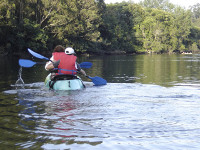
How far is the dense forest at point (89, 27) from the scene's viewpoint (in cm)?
3466

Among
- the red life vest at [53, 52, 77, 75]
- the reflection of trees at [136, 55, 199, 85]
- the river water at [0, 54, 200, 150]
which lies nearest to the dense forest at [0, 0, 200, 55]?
the reflection of trees at [136, 55, 199, 85]

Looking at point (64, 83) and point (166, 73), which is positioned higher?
point (64, 83)

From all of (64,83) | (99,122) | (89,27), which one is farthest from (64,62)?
(89,27)

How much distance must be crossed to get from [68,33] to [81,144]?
37397mm

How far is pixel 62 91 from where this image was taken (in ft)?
30.3

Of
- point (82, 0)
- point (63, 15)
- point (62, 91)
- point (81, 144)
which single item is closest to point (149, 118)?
point (81, 144)

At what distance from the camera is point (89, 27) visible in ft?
151

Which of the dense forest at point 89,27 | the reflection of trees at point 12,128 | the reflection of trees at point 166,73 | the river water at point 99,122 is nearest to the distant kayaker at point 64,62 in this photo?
the river water at point 99,122

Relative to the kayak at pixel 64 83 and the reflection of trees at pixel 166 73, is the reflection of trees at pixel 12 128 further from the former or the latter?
the reflection of trees at pixel 166 73

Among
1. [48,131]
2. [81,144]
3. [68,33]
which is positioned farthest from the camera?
[68,33]

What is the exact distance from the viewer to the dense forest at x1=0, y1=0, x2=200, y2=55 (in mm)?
34656

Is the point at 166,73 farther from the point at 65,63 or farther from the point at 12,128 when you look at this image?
the point at 12,128

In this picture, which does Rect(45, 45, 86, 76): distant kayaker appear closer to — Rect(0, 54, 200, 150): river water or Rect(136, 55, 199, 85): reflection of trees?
Rect(0, 54, 200, 150): river water

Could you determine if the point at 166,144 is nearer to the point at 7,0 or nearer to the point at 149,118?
the point at 149,118
